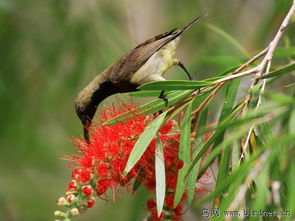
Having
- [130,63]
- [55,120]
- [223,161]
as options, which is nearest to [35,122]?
[55,120]

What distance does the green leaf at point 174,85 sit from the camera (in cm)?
247

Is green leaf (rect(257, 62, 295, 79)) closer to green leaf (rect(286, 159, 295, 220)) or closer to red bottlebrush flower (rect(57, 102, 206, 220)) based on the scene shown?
green leaf (rect(286, 159, 295, 220))

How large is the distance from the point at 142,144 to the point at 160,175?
0.57 ft

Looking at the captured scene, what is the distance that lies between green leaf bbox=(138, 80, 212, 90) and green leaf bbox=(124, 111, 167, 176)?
0.14 meters

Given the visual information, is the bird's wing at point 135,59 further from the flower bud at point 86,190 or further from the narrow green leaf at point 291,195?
the narrow green leaf at point 291,195

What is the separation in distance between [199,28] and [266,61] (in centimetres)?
317

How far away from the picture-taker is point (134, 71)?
3590mm

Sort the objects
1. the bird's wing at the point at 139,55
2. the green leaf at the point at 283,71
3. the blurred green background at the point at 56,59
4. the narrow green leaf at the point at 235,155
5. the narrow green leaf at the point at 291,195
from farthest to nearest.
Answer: the blurred green background at the point at 56,59
the bird's wing at the point at 139,55
the narrow green leaf at the point at 235,155
the green leaf at the point at 283,71
the narrow green leaf at the point at 291,195

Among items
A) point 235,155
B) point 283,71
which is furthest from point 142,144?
point 283,71

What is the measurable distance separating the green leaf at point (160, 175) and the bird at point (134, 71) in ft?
3.32

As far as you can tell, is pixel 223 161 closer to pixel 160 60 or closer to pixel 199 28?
pixel 160 60

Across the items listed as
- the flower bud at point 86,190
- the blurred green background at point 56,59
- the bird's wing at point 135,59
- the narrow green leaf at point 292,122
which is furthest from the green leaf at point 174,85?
the blurred green background at point 56,59

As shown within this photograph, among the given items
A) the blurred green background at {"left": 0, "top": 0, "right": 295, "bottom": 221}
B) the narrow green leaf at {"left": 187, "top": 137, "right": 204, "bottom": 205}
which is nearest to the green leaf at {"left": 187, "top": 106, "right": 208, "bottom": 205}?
the narrow green leaf at {"left": 187, "top": 137, "right": 204, "bottom": 205}

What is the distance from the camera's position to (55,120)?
19.8ft
